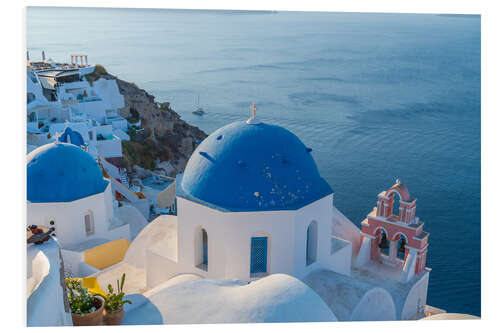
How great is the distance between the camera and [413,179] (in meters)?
13.4

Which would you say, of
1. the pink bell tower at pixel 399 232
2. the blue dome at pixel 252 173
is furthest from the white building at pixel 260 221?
the pink bell tower at pixel 399 232

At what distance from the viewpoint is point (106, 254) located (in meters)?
9.30

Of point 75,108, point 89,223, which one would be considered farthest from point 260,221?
point 75,108

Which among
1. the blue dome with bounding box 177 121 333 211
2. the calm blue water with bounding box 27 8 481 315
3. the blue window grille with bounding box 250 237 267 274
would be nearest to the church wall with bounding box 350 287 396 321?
the blue window grille with bounding box 250 237 267 274

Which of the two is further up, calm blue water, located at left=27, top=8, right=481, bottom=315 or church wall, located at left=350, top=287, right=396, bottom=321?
calm blue water, located at left=27, top=8, right=481, bottom=315

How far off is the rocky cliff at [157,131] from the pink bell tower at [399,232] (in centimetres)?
1639

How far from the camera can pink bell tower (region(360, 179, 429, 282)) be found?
27.1 feet

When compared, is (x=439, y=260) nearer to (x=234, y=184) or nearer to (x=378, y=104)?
(x=378, y=104)

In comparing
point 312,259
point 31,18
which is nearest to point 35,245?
point 31,18

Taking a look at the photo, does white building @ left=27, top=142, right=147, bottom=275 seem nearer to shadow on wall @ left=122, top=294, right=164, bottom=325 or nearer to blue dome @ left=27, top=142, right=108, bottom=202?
blue dome @ left=27, top=142, right=108, bottom=202

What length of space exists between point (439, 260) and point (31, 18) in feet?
37.5

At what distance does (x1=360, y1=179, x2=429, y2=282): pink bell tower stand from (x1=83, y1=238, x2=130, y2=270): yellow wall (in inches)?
179

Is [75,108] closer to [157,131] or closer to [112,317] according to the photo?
[157,131]

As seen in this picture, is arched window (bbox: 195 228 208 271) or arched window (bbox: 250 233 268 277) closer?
arched window (bbox: 250 233 268 277)
